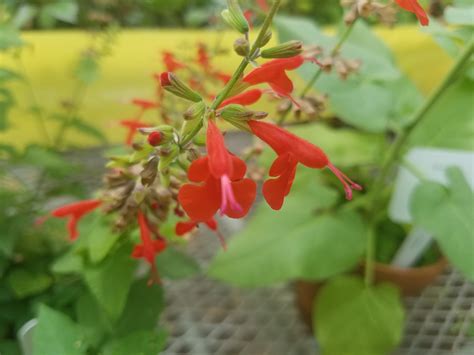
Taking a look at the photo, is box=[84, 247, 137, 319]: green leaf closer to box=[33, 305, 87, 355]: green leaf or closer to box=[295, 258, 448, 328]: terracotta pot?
box=[33, 305, 87, 355]: green leaf

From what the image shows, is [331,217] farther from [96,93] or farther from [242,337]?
[96,93]

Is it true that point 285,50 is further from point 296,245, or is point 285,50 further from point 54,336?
point 296,245

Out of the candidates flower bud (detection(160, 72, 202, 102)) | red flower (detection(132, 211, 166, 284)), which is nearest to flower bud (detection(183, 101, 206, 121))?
A: flower bud (detection(160, 72, 202, 102))

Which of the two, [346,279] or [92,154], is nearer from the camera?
[346,279]

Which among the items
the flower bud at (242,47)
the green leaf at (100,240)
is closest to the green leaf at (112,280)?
the green leaf at (100,240)

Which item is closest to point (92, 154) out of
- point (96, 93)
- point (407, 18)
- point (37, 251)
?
point (96, 93)

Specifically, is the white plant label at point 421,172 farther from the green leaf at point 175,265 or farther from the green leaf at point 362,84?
the green leaf at point 175,265

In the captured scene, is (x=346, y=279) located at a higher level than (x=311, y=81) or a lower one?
lower
